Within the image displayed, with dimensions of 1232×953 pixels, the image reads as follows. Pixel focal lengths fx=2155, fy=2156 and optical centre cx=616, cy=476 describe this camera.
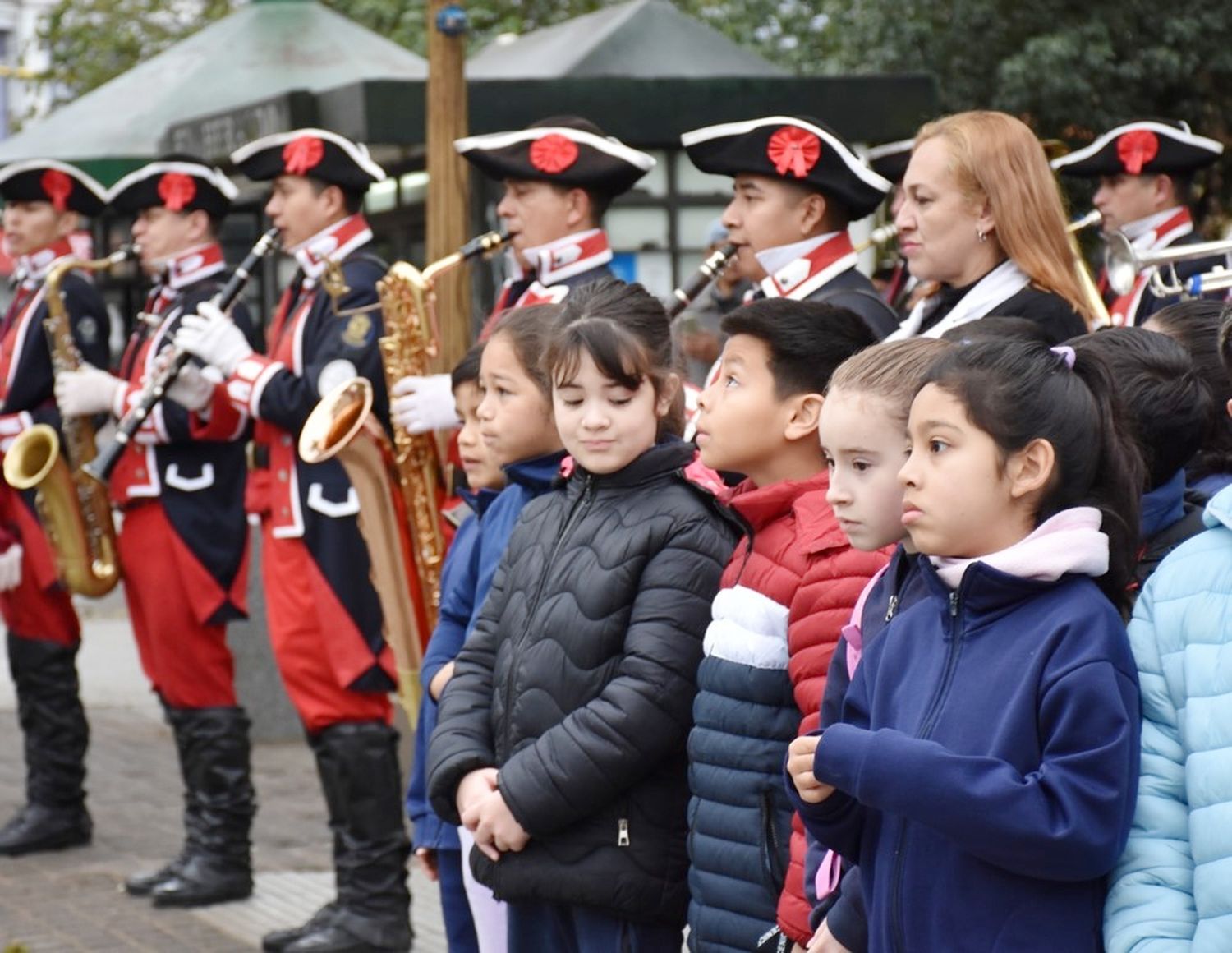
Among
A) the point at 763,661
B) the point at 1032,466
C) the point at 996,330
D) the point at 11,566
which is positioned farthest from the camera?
the point at 11,566

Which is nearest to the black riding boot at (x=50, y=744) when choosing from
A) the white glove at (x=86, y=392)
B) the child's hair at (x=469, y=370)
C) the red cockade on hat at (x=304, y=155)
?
the white glove at (x=86, y=392)

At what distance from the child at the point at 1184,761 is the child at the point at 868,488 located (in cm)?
42

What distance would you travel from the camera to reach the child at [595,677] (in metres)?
3.72

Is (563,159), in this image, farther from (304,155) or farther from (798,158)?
(304,155)

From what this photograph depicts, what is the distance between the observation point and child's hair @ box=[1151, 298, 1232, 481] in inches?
136

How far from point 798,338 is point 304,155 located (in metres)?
3.09

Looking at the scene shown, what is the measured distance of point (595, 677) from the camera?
150 inches

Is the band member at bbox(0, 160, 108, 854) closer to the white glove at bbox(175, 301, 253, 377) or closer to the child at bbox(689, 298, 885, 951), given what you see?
the white glove at bbox(175, 301, 253, 377)

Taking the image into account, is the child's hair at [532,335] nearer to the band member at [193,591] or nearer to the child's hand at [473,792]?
the child's hand at [473,792]

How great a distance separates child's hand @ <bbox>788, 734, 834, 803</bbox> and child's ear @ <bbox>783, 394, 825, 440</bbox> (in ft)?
2.53

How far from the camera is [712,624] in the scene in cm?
357

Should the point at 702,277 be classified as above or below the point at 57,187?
below

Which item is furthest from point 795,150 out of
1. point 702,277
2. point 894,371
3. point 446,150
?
point 446,150

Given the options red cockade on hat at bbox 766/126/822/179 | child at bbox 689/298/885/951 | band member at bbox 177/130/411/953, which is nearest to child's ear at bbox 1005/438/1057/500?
child at bbox 689/298/885/951
